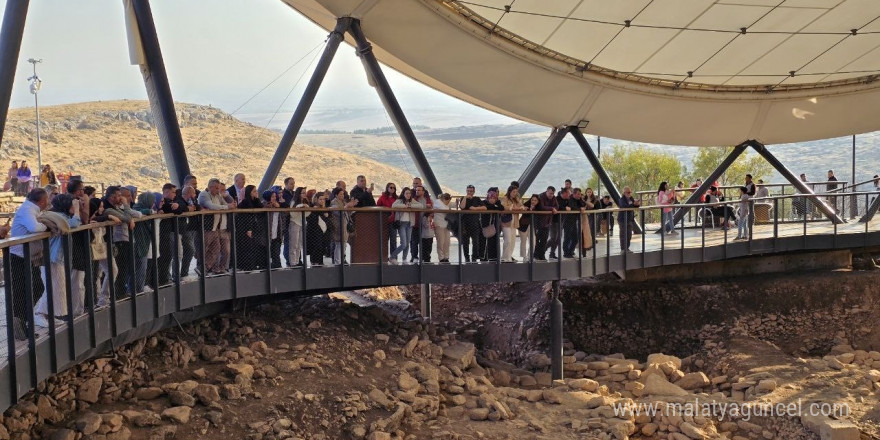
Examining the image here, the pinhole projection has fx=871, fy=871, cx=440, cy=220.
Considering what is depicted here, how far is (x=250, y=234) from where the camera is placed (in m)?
13.8

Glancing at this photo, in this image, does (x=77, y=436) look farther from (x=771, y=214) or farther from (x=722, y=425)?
(x=771, y=214)

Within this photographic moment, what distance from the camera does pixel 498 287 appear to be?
81.9 ft

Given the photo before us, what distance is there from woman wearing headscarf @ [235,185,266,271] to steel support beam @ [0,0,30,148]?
361 cm

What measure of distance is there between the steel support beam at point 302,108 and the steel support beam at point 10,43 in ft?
18.7

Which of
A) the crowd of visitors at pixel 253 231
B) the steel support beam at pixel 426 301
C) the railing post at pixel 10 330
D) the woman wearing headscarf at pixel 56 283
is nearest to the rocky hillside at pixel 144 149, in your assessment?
the steel support beam at pixel 426 301

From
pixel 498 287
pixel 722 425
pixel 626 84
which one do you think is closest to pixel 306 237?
pixel 722 425

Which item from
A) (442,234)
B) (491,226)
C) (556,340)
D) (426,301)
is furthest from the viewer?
(426,301)

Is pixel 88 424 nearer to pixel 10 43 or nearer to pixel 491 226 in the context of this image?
pixel 10 43

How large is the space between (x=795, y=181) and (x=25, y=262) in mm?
25597

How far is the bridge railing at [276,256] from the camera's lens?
355 inches

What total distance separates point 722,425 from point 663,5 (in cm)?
1091

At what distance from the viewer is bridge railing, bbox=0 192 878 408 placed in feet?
29.6

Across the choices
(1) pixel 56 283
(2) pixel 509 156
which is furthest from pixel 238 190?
(2) pixel 509 156

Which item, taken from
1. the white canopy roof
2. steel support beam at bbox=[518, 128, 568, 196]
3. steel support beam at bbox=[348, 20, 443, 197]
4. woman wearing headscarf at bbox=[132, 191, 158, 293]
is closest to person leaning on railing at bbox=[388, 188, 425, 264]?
steel support beam at bbox=[348, 20, 443, 197]
